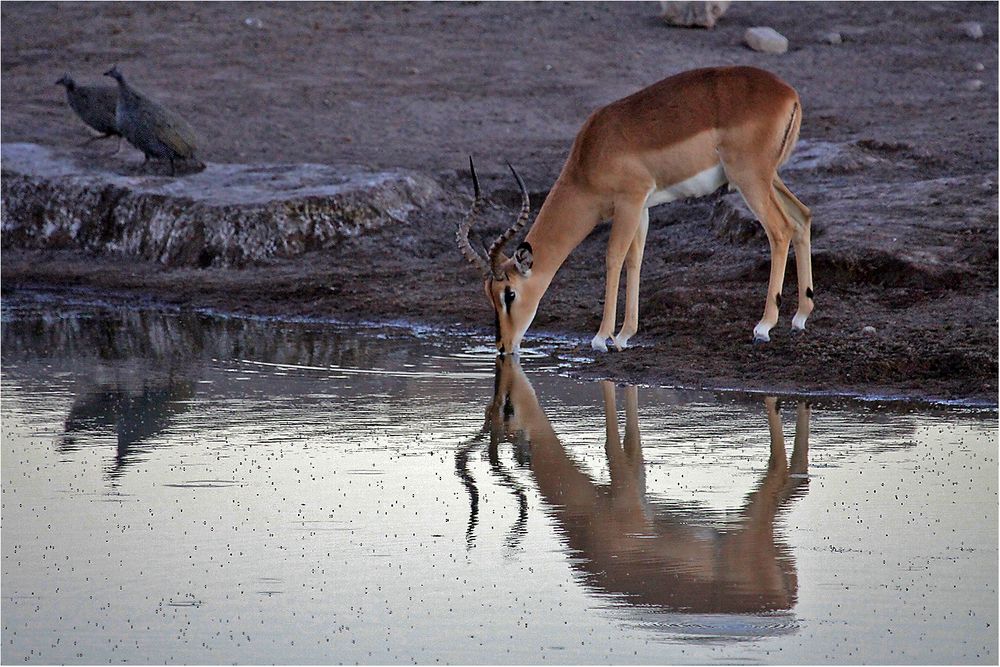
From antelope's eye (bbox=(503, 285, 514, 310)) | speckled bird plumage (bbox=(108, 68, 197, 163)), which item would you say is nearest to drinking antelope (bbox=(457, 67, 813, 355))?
antelope's eye (bbox=(503, 285, 514, 310))

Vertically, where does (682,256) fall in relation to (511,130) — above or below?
below

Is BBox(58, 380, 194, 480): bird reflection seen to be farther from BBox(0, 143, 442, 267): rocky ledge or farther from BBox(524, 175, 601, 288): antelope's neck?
BBox(0, 143, 442, 267): rocky ledge

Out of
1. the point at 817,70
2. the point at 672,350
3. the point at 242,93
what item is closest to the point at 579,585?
the point at 672,350

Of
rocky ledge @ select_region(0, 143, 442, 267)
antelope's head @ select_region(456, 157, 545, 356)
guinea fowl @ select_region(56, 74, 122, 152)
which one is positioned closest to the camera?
antelope's head @ select_region(456, 157, 545, 356)

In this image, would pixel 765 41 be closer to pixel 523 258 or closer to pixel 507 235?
pixel 523 258

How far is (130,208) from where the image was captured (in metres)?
13.5

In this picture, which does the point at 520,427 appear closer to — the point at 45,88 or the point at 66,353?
the point at 66,353

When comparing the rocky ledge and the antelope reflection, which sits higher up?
the rocky ledge

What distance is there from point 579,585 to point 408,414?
2.97m

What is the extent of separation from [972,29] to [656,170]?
13.5 m

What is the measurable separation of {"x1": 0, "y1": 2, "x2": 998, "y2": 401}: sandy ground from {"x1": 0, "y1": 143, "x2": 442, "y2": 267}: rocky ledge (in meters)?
0.21

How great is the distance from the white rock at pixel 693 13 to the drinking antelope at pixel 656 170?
12.4 metres

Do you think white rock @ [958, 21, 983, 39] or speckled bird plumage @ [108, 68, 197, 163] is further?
white rock @ [958, 21, 983, 39]

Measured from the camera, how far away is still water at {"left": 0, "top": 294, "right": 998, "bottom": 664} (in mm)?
4395
